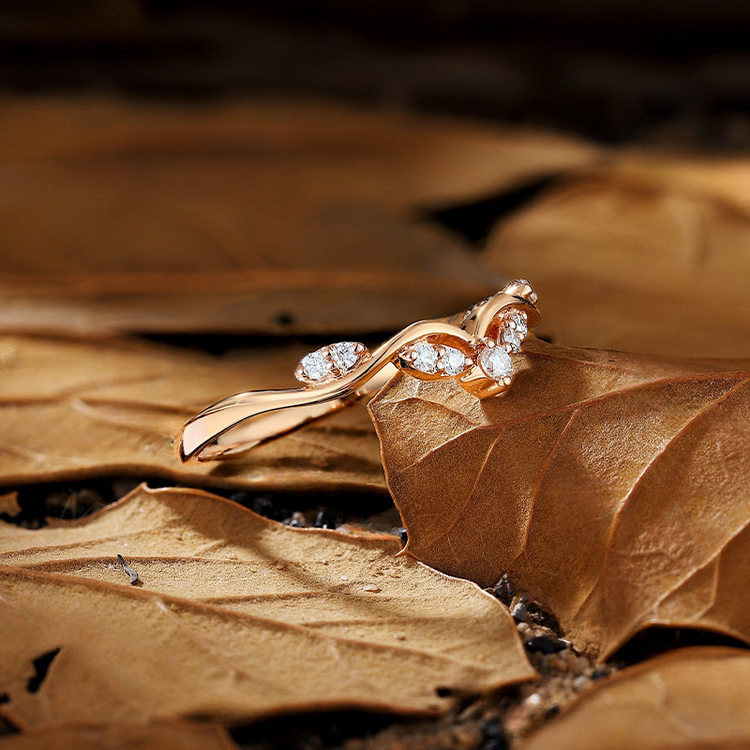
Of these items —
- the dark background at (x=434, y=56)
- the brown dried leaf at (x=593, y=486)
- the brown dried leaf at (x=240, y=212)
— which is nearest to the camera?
the brown dried leaf at (x=593, y=486)

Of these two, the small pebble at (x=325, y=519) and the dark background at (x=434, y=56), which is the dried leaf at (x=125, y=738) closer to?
the small pebble at (x=325, y=519)

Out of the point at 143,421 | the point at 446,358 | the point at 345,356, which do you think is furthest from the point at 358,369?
the point at 143,421

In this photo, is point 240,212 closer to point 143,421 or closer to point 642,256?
point 143,421

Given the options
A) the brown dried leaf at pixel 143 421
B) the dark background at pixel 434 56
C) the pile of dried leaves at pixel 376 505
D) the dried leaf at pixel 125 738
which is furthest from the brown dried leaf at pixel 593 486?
the dark background at pixel 434 56

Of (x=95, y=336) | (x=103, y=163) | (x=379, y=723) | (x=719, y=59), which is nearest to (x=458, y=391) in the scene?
(x=379, y=723)

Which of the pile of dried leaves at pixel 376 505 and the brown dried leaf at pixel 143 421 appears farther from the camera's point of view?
the brown dried leaf at pixel 143 421

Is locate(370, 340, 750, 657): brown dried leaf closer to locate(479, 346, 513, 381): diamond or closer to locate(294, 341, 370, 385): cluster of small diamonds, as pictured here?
locate(479, 346, 513, 381): diamond
